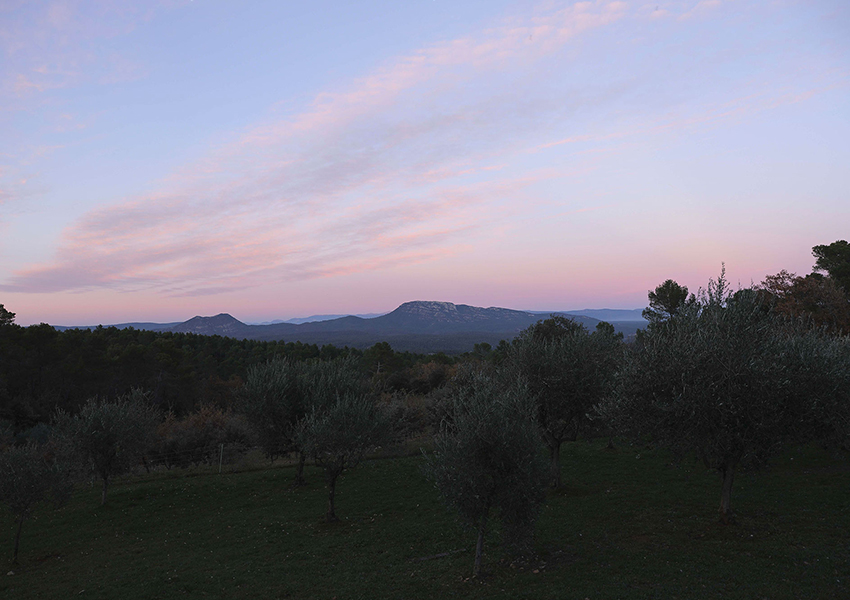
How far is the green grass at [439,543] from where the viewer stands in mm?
13430

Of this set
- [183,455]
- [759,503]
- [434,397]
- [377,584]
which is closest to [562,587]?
[377,584]

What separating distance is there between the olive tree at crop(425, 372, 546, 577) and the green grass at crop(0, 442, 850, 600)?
2076 mm

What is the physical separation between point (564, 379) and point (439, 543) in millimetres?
9891

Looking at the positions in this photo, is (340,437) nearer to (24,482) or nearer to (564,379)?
(564,379)

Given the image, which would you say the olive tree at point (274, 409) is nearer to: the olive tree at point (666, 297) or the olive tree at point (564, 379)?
the olive tree at point (564, 379)

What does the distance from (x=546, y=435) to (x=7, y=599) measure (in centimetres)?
2295

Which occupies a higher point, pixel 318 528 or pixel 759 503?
pixel 759 503

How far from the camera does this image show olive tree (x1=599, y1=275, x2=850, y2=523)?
14.5 meters

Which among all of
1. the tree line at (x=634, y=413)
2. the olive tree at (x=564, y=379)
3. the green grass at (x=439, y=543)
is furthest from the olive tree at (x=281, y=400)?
the olive tree at (x=564, y=379)

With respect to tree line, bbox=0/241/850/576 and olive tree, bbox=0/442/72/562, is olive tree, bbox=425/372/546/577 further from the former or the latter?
olive tree, bbox=0/442/72/562

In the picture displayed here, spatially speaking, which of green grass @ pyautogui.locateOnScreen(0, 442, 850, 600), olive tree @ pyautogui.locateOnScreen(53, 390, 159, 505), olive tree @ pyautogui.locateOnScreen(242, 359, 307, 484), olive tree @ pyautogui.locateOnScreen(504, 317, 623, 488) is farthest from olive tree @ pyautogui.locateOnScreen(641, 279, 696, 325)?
olive tree @ pyautogui.locateOnScreen(53, 390, 159, 505)

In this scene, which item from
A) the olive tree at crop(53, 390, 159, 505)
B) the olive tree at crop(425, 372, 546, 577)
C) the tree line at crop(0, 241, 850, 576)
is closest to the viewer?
the olive tree at crop(425, 372, 546, 577)

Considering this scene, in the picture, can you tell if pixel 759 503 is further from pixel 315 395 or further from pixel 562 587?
pixel 315 395

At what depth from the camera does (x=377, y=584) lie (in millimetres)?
14758
